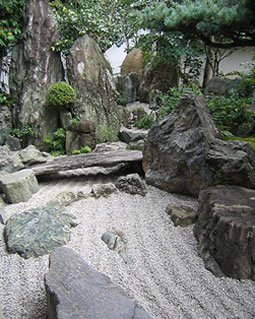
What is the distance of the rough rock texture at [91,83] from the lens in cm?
671

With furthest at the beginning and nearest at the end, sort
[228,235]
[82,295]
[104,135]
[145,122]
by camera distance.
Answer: [145,122]
[104,135]
[228,235]
[82,295]

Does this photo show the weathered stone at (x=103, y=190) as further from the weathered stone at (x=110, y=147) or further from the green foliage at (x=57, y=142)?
the green foliage at (x=57, y=142)

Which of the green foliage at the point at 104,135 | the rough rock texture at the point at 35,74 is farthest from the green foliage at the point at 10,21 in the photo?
the green foliage at the point at 104,135

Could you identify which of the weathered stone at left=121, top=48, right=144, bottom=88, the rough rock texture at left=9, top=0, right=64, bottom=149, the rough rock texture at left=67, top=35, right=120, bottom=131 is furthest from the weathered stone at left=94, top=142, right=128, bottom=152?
the weathered stone at left=121, top=48, right=144, bottom=88

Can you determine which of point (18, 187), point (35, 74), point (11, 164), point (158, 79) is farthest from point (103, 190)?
point (158, 79)

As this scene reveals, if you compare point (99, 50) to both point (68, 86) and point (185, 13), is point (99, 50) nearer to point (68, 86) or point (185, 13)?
point (68, 86)

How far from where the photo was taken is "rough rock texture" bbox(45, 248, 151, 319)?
1.23 metres

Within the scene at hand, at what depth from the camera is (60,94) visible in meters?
6.26

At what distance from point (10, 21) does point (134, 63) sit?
18.6ft

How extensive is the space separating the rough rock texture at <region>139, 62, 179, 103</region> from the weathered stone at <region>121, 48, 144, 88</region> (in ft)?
2.87

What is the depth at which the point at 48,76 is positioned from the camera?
6.68m

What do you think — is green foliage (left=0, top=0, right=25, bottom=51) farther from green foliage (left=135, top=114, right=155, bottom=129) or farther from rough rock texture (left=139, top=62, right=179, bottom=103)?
rough rock texture (left=139, top=62, right=179, bottom=103)

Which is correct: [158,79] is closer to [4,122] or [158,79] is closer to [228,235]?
[4,122]

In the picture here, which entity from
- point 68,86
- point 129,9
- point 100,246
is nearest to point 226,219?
point 100,246
